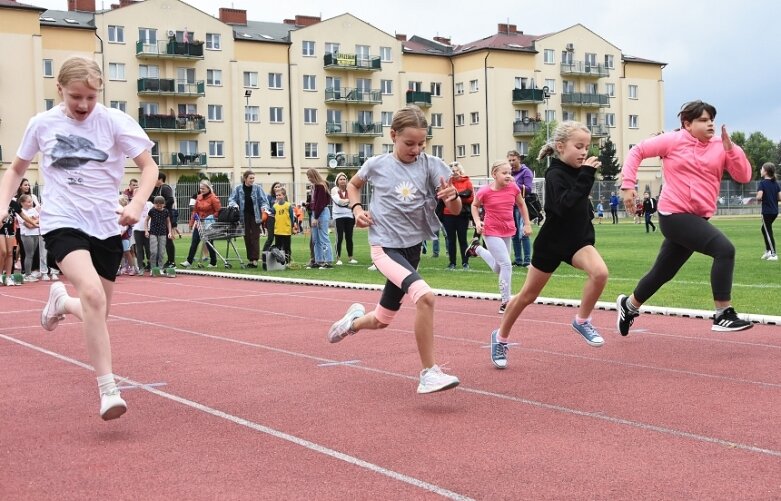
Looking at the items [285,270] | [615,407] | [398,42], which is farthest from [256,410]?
[398,42]

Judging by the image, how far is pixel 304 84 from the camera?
79438 millimetres

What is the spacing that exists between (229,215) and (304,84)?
5987 centimetres

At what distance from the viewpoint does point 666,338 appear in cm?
902

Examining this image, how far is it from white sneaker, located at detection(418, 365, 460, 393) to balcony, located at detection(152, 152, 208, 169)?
69.5 metres

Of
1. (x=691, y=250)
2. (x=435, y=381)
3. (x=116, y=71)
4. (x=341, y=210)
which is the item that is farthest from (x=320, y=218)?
(x=116, y=71)

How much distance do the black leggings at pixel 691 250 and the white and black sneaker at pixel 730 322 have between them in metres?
0.14

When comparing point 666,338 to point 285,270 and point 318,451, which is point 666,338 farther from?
point 285,270

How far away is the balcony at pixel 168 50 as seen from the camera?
2820 inches

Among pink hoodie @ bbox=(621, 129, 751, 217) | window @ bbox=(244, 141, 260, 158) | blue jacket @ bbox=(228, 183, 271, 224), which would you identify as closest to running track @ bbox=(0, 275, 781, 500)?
pink hoodie @ bbox=(621, 129, 751, 217)

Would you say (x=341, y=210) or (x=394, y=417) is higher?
(x=341, y=210)

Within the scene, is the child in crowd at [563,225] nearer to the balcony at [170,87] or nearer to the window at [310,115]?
the balcony at [170,87]

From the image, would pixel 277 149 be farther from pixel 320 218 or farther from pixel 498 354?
pixel 498 354

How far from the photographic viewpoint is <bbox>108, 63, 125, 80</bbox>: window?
233 ft

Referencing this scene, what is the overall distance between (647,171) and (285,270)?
7736 cm
